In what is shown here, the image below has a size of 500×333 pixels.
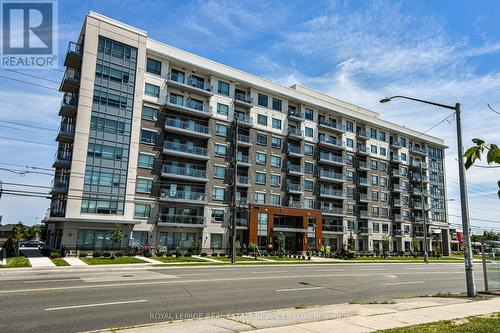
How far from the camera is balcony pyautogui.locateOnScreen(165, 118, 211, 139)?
4647 centimetres

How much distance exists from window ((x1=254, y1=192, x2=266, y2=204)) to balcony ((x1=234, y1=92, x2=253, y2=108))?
41.0 feet

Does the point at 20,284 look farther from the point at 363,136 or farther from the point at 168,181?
the point at 363,136

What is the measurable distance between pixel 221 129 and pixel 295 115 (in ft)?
45.7

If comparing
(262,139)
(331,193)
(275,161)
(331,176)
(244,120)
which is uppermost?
(244,120)

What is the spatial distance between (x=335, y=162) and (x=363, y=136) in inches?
397

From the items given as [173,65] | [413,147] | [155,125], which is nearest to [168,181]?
[155,125]

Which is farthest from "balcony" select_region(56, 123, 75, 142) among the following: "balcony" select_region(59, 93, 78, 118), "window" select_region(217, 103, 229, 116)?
"window" select_region(217, 103, 229, 116)

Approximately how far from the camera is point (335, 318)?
1002 cm

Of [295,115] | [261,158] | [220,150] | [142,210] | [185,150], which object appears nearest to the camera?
[142,210]

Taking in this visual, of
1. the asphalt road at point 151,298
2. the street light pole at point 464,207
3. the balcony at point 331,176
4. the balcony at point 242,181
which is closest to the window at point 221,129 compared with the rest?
the balcony at point 242,181

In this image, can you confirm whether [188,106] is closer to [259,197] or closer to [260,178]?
[260,178]

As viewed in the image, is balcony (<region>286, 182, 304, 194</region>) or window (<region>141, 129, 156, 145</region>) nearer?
window (<region>141, 129, 156, 145</region>)

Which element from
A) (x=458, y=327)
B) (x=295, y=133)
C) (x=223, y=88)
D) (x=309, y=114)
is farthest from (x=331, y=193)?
(x=458, y=327)

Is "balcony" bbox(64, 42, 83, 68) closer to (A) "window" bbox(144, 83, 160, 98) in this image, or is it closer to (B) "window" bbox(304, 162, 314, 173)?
(A) "window" bbox(144, 83, 160, 98)
